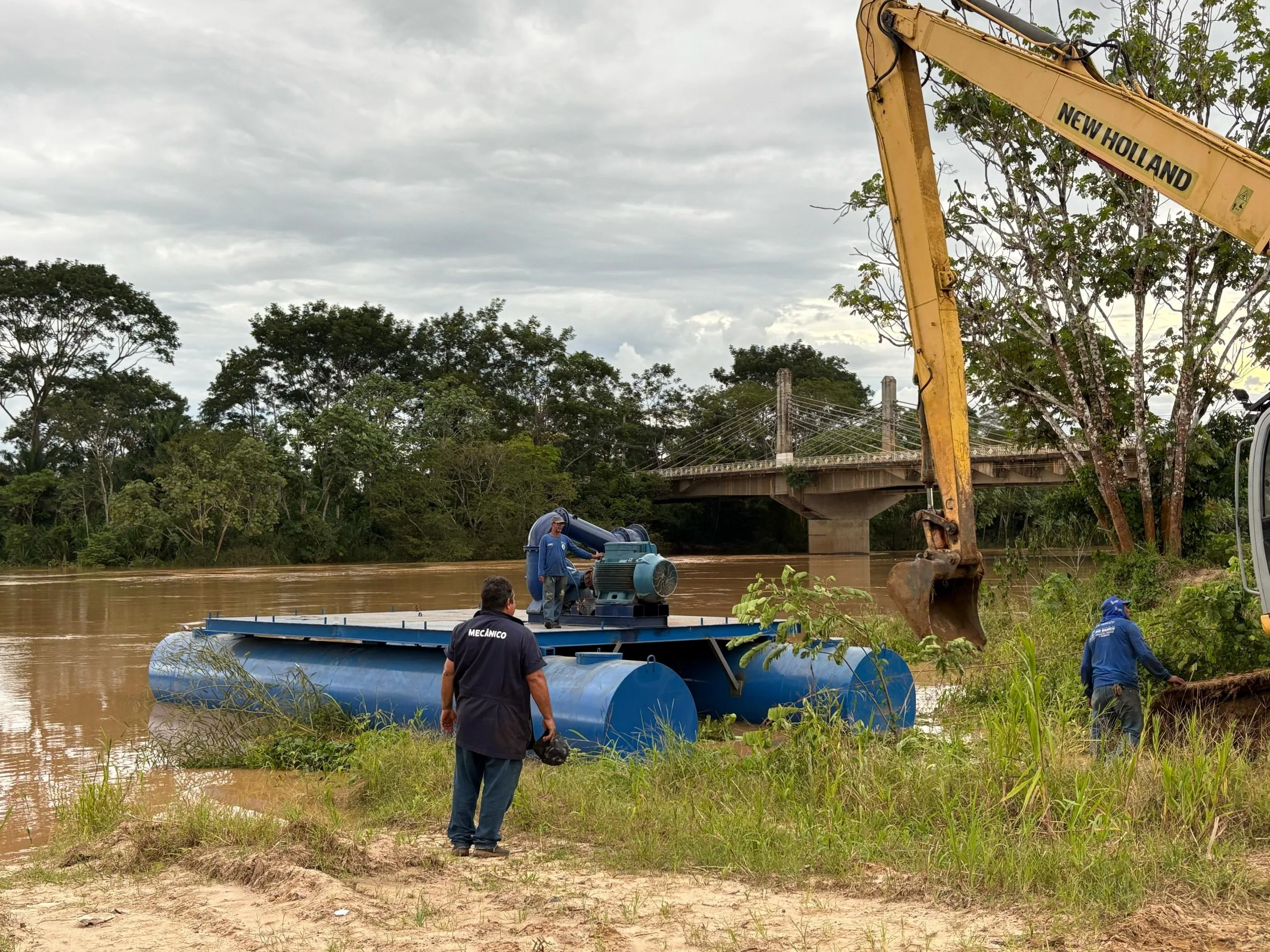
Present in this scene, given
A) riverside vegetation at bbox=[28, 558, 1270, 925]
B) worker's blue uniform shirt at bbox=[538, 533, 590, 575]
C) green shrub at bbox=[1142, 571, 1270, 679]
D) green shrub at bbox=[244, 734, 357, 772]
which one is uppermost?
worker's blue uniform shirt at bbox=[538, 533, 590, 575]

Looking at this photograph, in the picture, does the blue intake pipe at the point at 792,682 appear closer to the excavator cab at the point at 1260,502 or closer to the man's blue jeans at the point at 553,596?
A: the man's blue jeans at the point at 553,596

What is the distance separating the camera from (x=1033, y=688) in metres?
7.17

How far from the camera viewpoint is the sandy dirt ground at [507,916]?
5.02 m

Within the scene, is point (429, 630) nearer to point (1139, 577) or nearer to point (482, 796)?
point (482, 796)

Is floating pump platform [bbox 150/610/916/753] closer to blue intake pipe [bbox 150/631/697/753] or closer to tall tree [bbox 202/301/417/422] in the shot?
blue intake pipe [bbox 150/631/697/753]

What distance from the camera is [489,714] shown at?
6.90m

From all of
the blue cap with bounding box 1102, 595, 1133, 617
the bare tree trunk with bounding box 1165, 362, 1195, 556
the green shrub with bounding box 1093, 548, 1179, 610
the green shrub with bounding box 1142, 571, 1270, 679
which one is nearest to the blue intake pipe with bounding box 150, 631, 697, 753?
the blue cap with bounding box 1102, 595, 1133, 617

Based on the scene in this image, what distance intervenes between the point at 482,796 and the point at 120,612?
80.4 feet

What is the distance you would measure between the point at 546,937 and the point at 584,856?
1465 mm

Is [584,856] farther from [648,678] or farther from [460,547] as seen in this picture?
[460,547]

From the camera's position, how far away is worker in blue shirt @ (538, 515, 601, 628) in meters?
12.2

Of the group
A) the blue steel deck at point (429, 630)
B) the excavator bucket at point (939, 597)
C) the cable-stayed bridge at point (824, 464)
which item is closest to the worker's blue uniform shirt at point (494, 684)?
the blue steel deck at point (429, 630)

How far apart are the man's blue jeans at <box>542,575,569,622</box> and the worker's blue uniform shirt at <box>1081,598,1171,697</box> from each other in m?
5.20

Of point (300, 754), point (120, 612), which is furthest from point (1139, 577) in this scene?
point (120, 612)
